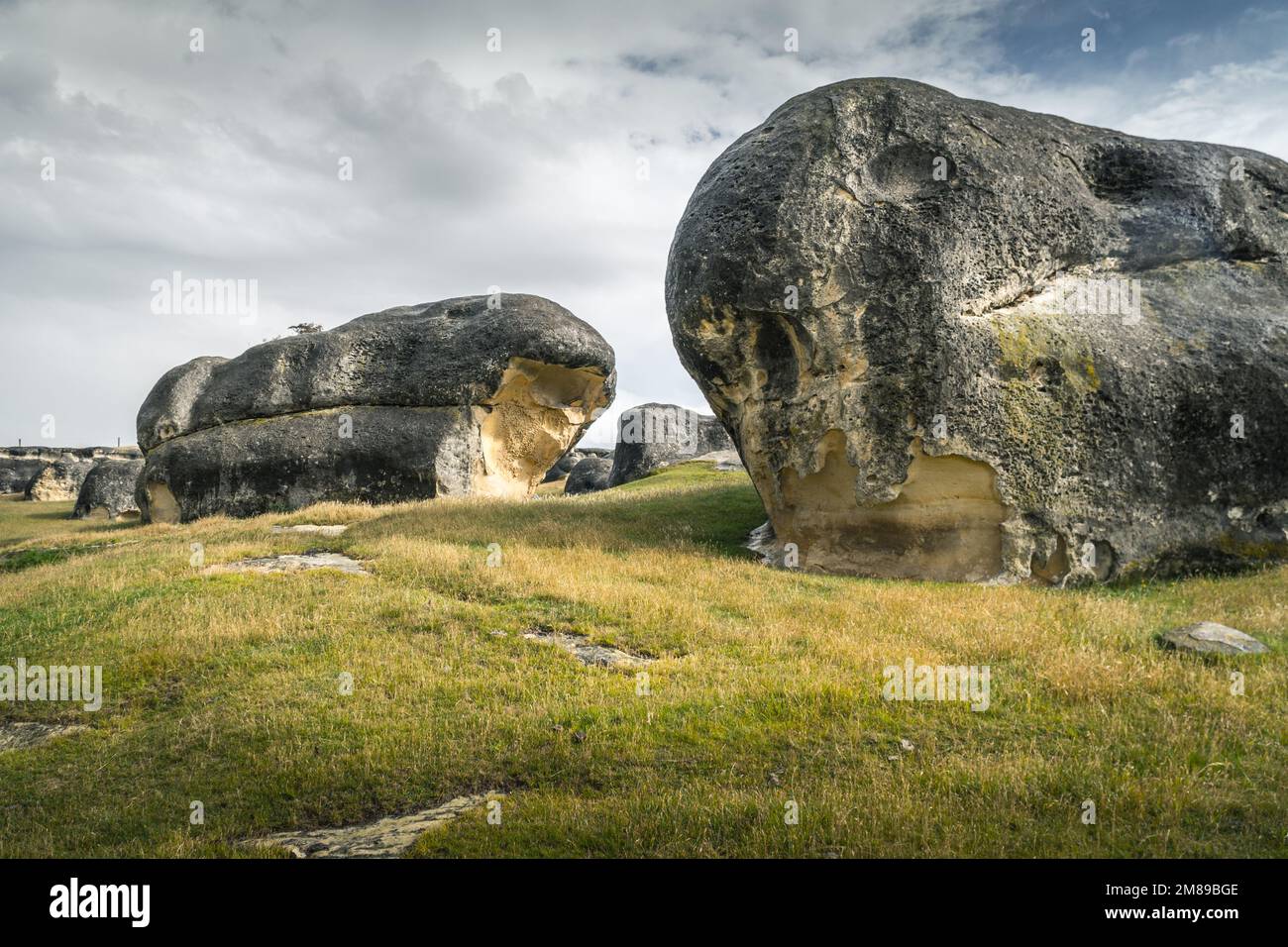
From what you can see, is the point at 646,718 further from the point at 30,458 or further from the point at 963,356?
the point at 30,458

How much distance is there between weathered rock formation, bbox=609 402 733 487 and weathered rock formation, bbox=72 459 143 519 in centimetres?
2143

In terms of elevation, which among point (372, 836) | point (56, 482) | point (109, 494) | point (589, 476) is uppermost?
point (56, 482)

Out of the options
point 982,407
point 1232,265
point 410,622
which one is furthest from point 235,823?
point 1232,265

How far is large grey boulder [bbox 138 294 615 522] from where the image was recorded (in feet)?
84.6

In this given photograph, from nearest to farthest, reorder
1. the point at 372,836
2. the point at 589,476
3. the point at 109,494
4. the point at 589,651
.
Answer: the point at 372,836 → the point at 589,651 → the point at 109,494 → the point at 589,476

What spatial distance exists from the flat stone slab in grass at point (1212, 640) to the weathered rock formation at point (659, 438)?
29.2 meters

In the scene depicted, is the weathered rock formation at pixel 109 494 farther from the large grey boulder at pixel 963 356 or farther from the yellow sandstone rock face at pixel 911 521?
the yellow sandstone rock face at pixel 911 521

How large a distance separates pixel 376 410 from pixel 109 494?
1874 cm

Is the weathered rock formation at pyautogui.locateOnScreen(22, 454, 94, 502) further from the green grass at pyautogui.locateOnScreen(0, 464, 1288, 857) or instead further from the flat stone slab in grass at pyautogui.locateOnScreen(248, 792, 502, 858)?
the flat stone slab in grass at pyautogui.locateOnScreen(248, 792, 502, 858)

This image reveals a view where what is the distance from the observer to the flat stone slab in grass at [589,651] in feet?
32.7

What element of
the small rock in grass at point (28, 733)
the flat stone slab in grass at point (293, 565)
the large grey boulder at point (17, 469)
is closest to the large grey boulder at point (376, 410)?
the flat stone slab in grass at point (293, 565)

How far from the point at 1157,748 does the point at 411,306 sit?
1096 inches

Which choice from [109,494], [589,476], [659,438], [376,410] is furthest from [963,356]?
[109,494]

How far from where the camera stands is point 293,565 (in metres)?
15.0
